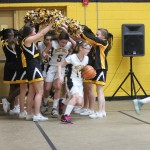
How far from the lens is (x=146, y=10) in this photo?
33.0 ft

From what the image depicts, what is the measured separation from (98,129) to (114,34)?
4.74 m

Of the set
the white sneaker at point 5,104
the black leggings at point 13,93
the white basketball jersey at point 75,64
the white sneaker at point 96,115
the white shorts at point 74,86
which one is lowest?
the white sneaker at point 96,115

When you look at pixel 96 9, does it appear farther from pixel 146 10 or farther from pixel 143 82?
pixel 143 82

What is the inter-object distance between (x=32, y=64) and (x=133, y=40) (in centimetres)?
390

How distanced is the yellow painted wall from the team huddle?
2.45m

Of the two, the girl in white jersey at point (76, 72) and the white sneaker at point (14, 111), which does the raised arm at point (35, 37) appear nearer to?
the girl in white jersey at point (76, 72)

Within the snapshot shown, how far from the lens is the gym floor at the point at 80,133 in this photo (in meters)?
4.55

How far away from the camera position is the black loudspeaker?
378 inches

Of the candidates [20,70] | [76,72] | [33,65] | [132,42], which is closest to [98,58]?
[76,72]

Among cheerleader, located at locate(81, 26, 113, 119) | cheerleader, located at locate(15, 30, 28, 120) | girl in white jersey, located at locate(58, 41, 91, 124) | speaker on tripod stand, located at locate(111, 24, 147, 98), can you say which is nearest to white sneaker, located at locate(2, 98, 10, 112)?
cheerleader, located at locate(15, 30, 28, 120)

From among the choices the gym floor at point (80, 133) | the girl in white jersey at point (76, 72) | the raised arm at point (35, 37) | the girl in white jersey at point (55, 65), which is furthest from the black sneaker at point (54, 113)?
the raised arm at point (35, 37)

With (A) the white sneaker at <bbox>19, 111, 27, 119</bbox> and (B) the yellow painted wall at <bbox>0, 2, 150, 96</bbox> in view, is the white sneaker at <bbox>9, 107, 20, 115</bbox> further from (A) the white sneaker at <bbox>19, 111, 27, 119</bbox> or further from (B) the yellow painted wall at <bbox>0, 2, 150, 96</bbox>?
(B) the yellow painted wall at <bbox>0, 2, 150, 96</bbox>

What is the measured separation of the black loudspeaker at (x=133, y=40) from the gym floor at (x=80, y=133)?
2738mm

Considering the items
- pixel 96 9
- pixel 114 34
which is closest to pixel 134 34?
pixel 114 34
